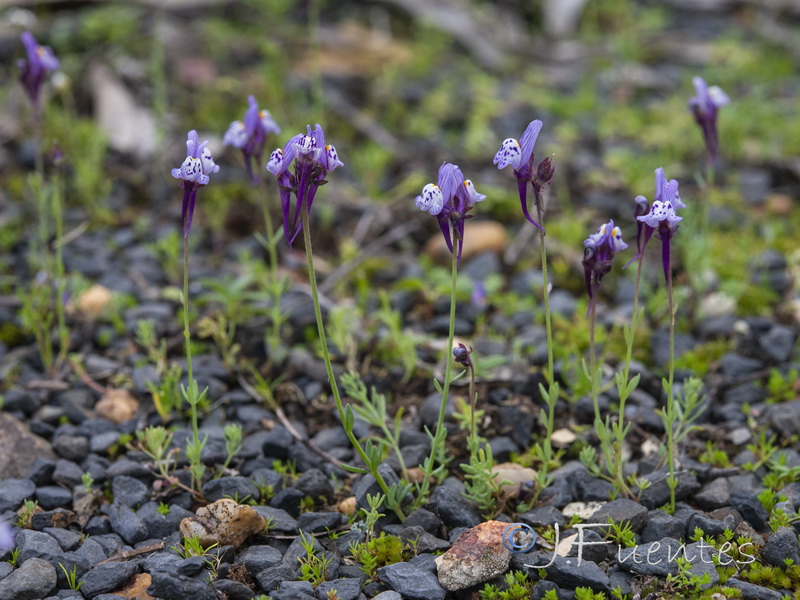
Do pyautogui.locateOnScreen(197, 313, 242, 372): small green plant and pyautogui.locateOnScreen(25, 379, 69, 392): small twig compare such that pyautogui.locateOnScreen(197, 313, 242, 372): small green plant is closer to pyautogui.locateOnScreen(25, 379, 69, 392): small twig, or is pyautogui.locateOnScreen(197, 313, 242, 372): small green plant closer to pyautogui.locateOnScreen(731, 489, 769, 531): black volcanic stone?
pyautogui.locateOnScreen(25, 379, 69, 392): small twig

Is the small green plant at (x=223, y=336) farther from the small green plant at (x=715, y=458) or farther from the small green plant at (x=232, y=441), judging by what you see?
the small green plant at (x=715, y=458)

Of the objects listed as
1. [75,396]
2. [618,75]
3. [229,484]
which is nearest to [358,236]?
[75,396]

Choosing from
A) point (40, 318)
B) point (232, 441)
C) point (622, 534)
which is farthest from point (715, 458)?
point (40, 318)

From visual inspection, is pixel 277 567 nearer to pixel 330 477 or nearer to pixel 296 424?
pixel 330 477

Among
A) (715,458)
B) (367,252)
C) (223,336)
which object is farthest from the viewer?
(367,252)

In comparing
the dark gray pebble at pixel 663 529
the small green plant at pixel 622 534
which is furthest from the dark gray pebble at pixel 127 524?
the dark gray pebble at pixel 663 529

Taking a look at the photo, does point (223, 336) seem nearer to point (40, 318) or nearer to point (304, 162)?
point (40, 318)
